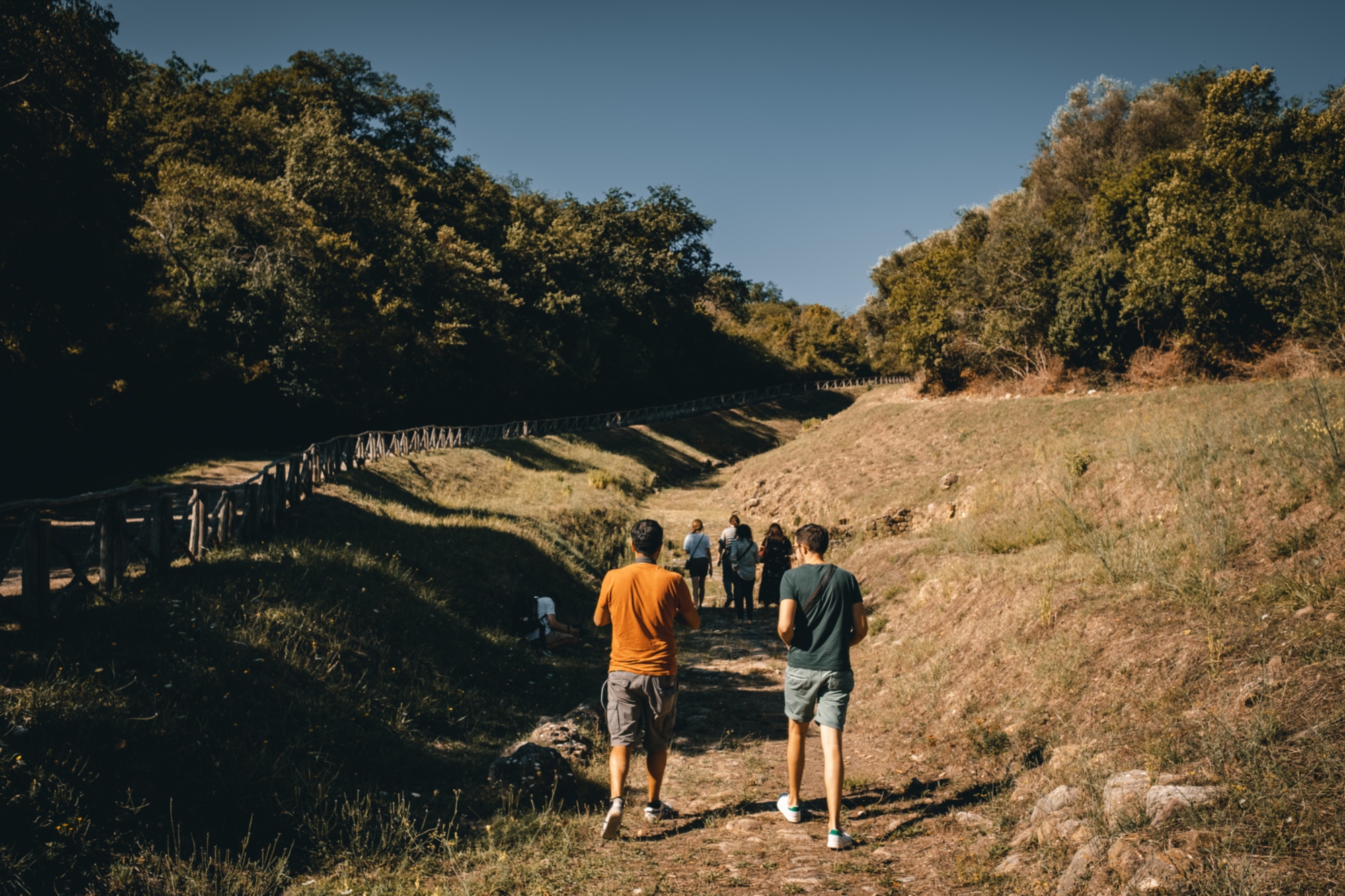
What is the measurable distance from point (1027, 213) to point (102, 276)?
128ft

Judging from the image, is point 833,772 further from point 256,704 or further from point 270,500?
point 270,500

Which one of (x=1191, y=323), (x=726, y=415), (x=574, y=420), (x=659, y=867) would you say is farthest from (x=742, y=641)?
(x=726, y=415)

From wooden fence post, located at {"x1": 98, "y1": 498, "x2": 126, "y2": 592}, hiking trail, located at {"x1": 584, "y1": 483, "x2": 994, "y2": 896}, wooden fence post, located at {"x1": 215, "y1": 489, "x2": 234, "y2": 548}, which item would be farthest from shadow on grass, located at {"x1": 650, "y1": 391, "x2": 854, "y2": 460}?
wooden fence post, located at {"x1": 98, "y1": 498, "x2": 126, "y2": 592}

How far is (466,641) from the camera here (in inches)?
380

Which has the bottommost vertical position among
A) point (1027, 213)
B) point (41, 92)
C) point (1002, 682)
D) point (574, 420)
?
point (1002, 682)

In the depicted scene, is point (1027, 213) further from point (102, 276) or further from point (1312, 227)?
point (102, 276)

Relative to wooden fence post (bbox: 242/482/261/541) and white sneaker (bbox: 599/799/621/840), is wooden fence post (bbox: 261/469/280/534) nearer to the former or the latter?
wooden fence post (bbox: 242/482/261/541)

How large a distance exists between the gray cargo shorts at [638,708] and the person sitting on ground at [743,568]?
8.29 metres

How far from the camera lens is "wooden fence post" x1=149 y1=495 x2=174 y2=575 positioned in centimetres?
825

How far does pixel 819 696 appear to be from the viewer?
15.8 feet

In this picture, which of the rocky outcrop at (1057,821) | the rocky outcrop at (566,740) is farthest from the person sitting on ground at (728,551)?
the rocky outcrop at (1057,821)

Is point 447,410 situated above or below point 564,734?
above

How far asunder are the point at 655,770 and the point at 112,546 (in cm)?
667

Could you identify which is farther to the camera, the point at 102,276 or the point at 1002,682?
the point at 102,276
